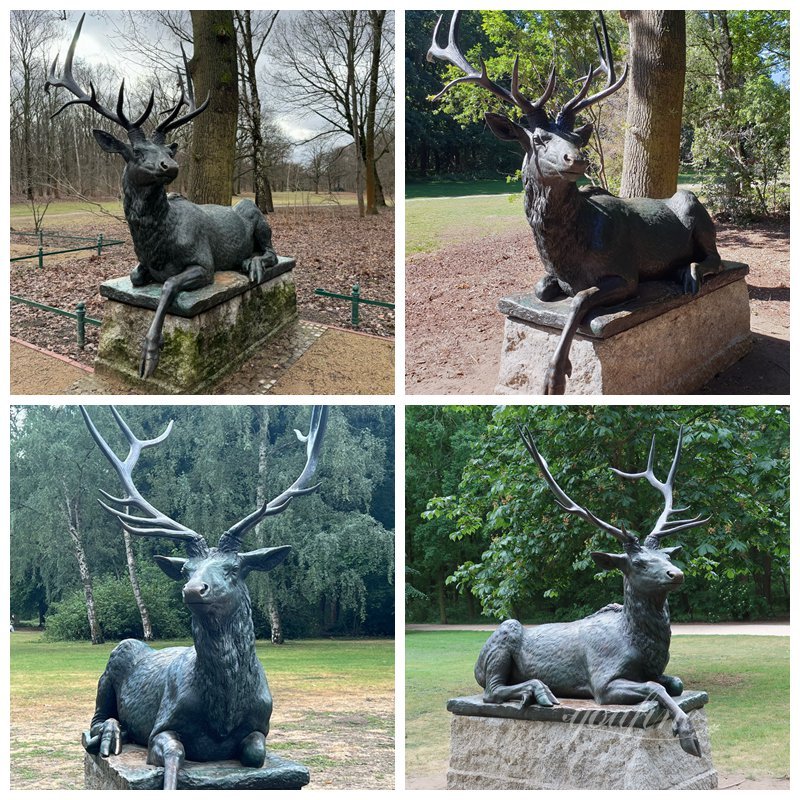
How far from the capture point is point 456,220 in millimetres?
12305

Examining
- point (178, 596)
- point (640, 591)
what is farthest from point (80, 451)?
point (640, 591)

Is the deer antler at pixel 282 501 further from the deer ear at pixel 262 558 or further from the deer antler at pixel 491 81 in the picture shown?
the deer antler at pixel 491 81

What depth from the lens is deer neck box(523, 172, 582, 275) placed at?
4695mm

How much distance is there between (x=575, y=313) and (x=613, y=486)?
341cm

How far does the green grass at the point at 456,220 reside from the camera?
451 inches

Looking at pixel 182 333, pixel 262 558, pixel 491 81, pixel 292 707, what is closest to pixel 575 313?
pixel 491 81

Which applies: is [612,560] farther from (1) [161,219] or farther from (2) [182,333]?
(1) [161,219]

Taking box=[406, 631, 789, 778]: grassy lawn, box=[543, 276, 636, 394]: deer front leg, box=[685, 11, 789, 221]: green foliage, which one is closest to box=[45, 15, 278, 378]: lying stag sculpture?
box=[543, 276, 636, 394]: deer front leg

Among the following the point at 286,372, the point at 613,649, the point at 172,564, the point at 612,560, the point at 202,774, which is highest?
the point at 286,372

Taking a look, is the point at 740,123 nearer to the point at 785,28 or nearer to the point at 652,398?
the point at 785,28

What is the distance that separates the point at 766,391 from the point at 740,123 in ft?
26.3

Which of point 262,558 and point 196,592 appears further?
point 262,558

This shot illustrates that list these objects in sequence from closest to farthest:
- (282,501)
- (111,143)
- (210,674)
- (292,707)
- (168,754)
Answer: (168,754) → (210,674) → (282,501) → (111,143) → (292,707)

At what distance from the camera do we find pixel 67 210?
10.9m
